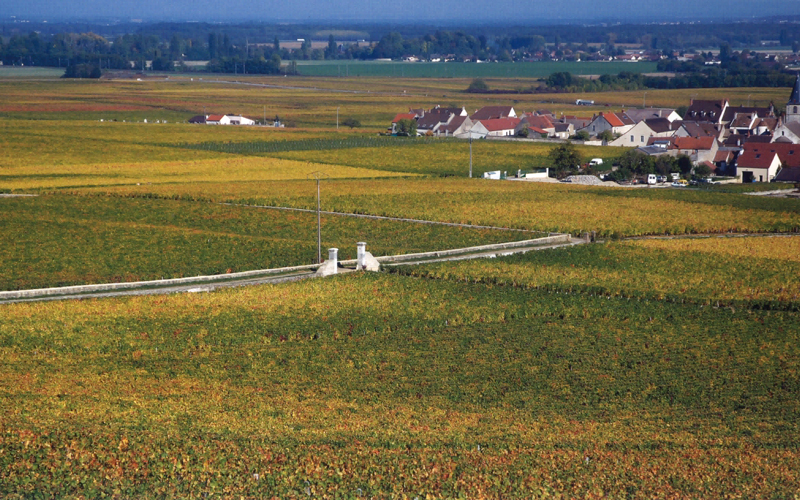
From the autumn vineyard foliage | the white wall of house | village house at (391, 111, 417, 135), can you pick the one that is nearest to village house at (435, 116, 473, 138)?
village house at (391, 111, 417, 135)

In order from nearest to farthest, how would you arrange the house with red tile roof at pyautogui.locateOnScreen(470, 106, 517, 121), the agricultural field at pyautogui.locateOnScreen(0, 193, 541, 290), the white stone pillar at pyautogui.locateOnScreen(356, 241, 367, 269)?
the agricultural field at pyautogui.locateOnScreen(0, 193, 541, 290) < the white stone pillar at pyautogui.locateOnScreen(356, 241, 367, 269) < the house with red tile roof at pyautogui.locateOnScreen(470, 106, 517, 121)

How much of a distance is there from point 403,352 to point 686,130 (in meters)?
75.7

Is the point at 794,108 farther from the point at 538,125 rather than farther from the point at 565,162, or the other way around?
the point at 565,162

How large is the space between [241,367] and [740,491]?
43.6 feet

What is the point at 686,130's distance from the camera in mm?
98750

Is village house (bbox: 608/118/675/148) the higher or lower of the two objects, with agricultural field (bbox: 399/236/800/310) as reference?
higher

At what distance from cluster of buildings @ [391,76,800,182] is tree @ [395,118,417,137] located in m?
1.83

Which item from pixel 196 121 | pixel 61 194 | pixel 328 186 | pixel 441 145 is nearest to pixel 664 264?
pixel 328 186

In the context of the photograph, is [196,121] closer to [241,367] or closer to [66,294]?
[66,294]

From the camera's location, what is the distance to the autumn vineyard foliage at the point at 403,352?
20.7m

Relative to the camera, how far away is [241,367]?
91.2 ft

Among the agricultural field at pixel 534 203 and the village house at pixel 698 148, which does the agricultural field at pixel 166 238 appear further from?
the village house at pixel 698 148

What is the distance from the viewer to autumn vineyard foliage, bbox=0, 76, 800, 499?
20.7 m

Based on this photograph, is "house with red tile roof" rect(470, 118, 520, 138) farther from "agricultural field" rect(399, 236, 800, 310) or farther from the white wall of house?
"agricultural field" rect(399, 236, 800, 310)
